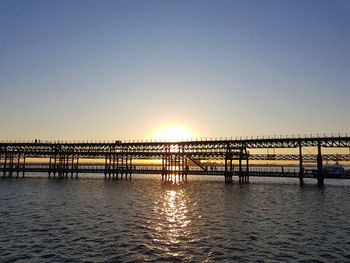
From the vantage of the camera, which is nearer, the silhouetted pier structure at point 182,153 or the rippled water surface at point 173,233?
the rippled water surface at point 173,233

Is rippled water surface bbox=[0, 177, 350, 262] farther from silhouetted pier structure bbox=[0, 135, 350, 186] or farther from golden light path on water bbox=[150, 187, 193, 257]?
silhouetted pier structure bbox=[0, 135, 350, 186]

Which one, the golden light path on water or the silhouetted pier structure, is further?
the silhouetted pier structure

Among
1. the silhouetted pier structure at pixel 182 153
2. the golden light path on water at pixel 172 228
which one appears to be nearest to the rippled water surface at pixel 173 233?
the golden light path on water at pixel 172 228

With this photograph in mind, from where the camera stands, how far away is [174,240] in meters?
21.2

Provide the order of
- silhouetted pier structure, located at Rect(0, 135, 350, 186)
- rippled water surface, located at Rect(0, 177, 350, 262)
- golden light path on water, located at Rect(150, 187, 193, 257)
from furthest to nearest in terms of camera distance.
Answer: silhouetted pier structure, located at Rect(0, 135, 350, 186) → golden light path on water, located at Rect(150, 187, 193, 257) → rippled water surface, located at Rect(0, 177, 350, 262)

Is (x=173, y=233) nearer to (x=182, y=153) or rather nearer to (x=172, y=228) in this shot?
(x=172, y=228)

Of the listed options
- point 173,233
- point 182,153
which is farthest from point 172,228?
point 182,153

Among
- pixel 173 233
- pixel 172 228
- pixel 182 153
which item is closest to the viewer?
pixel 173 233

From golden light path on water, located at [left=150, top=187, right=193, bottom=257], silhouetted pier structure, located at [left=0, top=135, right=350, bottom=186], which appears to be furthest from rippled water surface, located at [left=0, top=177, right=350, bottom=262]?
silhouetted pier structure, located at [left=0, top=135, right=350, bottom=186]

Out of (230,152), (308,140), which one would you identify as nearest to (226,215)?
(308,140)

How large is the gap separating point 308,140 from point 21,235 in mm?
61986

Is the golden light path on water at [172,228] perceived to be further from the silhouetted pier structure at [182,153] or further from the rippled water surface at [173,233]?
the silhouetted pier structure at [182,153]

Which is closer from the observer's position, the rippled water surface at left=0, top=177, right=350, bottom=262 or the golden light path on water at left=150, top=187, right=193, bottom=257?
the rippled water surface at left=0, top=177, right=350, bottom=262

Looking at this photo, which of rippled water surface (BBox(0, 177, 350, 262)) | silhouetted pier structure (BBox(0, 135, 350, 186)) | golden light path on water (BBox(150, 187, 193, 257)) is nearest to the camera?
rippled water surface (BBox(0, 177, 350, 262))
